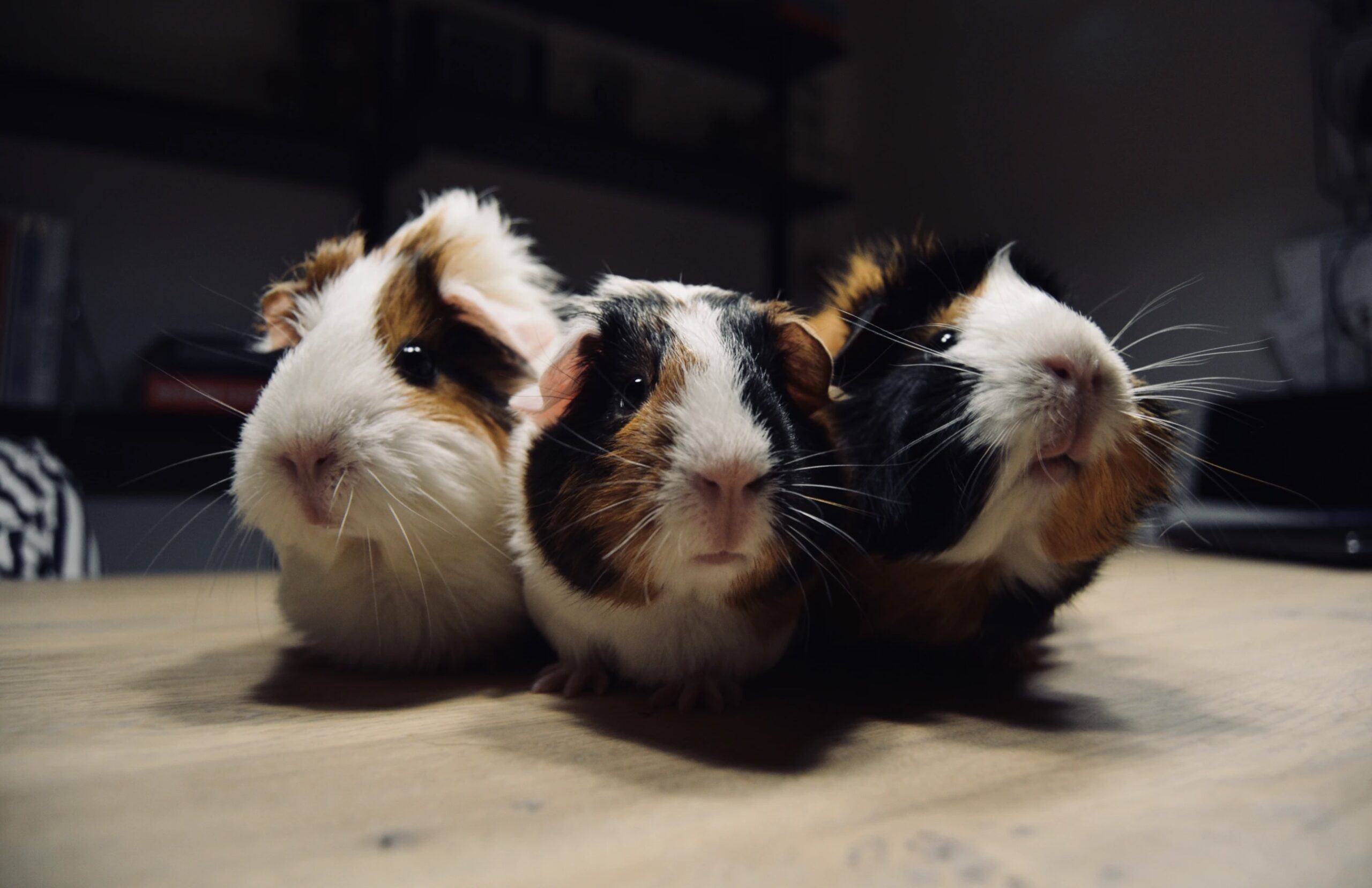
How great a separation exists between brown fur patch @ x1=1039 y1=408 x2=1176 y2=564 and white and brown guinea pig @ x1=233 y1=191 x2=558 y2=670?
1.83ft

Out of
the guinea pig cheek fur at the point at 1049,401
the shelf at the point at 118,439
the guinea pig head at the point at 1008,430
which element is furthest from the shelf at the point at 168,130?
→ the guinea pig cheek fur at the point at 1049,401

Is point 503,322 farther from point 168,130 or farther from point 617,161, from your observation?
point 617,161

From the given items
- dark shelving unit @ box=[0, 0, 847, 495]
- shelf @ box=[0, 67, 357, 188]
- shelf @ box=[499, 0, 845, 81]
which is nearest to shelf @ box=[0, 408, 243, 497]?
dark shelving unit @ box=[0, 0, 847, 495]

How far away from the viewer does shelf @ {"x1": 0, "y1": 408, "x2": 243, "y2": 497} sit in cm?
213

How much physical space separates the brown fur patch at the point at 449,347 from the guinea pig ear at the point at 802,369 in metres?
0.31

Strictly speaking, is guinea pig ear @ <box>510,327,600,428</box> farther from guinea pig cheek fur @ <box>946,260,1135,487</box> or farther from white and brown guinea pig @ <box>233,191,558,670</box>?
guinea pig cheek fur @ <box>946,260,1135,487</box>

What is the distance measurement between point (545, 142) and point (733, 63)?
1108mm

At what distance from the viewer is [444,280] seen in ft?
3.06

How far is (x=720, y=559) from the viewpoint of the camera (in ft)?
2.30

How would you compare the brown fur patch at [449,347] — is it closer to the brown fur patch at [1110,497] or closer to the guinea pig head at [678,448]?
the guinea pig head at [678,448]

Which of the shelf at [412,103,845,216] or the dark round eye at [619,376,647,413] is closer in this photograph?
the dark round eye at [619,376,647,413]

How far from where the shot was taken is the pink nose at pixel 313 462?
30.8 inches

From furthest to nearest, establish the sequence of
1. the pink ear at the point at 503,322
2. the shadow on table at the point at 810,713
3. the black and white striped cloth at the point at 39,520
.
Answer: the black and white striped cloth at the point at 39,520, the pink ear at the point at 503,322, the shadow on table at the point at 810,713

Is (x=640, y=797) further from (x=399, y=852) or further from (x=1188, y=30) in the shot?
(x=1188, y=30)
